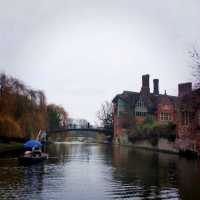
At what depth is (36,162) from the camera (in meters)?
38.9

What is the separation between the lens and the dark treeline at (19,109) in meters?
50.0

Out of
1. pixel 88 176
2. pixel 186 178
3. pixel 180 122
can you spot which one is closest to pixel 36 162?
pixel 88 176

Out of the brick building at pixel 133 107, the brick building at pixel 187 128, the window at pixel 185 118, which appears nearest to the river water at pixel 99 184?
the brick building at pixel 187 128

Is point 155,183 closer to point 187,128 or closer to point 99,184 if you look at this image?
point 99,184

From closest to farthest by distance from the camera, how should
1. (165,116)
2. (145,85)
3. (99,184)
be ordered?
(99,184) < (165,116) < (145,85)

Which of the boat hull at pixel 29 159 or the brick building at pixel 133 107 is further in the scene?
the brick building at pixel 133 107

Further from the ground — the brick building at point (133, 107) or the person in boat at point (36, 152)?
the brick building at point (133, 107)

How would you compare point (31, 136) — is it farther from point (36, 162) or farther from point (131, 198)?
point (131, 198)

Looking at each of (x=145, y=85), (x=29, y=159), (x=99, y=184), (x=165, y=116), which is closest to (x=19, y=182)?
(x=99, y=184)

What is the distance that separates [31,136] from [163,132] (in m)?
21.7

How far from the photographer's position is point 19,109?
54844 millimetres

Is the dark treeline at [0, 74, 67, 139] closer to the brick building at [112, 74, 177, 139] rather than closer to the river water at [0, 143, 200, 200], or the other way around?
the river water at [0, 143, 200, 200]

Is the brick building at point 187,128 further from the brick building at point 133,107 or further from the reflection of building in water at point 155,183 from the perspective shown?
the brick building at point 133,107

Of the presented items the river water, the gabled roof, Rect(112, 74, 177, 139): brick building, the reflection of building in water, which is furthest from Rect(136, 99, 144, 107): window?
the river water
